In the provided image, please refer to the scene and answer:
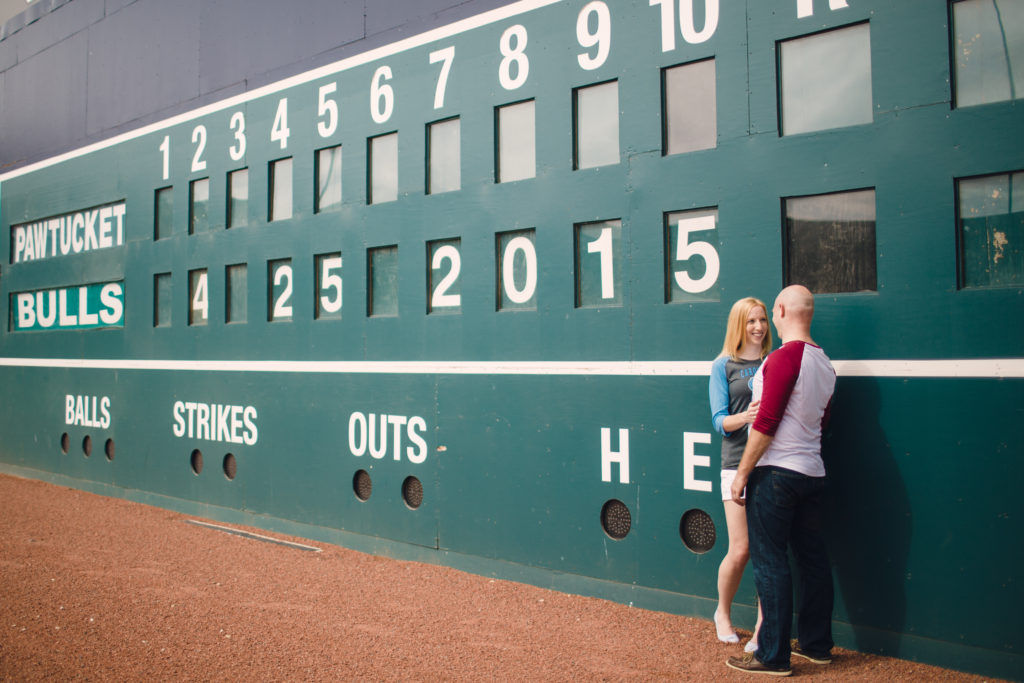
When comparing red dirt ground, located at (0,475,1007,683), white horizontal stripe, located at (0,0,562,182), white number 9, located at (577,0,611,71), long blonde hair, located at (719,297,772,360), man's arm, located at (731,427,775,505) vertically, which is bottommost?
red dirt ground, located at (0,475,1007,683)

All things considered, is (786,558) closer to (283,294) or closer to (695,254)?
(695,254)

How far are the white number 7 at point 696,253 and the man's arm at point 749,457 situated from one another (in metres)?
1.22

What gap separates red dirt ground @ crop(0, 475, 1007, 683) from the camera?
4.20 metres

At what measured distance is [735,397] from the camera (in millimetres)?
4445

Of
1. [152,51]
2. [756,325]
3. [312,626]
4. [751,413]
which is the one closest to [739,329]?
[756,325]

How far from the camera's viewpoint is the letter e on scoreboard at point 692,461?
4914 mm

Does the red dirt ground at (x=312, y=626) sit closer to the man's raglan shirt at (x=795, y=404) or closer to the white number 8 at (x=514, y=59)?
the man's raglan shirt at (x=795, y=404)

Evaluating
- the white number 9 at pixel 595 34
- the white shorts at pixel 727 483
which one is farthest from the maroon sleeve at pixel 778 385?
the white number 9 at pixel 595 34

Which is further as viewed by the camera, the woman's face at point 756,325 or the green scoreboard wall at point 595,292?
the woman's face at point 756,325

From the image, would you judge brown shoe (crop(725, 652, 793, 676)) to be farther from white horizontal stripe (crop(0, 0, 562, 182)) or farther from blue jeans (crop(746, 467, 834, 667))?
white horizontal stripe (crop(0, 0, 562, 182))

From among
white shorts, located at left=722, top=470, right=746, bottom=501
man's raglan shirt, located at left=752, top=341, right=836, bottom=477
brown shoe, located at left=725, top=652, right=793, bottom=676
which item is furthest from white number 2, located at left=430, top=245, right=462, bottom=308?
brown shoe, located at left=725, top=652, right=793, bottom=676

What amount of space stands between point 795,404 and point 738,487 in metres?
0.53

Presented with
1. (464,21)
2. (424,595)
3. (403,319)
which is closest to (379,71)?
(464,21)

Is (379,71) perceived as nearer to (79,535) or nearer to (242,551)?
(242,551)
